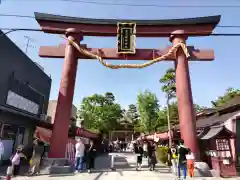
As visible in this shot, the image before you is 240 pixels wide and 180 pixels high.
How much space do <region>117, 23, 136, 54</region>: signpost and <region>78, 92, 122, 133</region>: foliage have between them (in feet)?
84.9

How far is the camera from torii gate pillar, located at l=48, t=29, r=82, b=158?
36.8ft

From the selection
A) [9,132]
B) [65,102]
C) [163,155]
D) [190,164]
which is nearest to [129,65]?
[65,102]

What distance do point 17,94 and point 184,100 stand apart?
11.0 meters

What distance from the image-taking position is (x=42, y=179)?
28.9 feet

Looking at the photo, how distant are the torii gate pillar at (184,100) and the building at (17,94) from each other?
376 inches

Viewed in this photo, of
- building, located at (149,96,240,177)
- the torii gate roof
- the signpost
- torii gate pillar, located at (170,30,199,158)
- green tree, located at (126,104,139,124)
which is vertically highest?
green tree, located at (126,104,139,124)

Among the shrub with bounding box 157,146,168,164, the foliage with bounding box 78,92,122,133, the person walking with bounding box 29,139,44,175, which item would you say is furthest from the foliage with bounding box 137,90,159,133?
the person walking with bounding box 29,139,44,175

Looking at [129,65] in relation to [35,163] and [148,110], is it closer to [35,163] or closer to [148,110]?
[35,163]

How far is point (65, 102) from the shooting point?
1181 cm

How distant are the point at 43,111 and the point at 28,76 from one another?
454cm

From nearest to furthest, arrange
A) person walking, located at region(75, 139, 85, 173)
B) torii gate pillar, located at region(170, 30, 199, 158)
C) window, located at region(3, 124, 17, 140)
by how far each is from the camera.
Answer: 1. person walking, located at region(75, 139, 85, 173)
2. torii gate pillar, located at region(170, 30, 199, 158)
3. window, located at region(3, 124, 17, 140)

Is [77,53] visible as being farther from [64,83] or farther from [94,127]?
[94,127]

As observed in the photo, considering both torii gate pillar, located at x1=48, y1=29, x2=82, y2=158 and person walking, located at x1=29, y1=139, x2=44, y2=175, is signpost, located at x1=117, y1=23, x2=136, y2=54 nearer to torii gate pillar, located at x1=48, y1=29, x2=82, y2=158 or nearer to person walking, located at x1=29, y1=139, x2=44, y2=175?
torii gate pillar, located at x1=48, y1=29, x2=82, y2=158

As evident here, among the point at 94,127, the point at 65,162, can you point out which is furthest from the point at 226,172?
the point at 94,127
